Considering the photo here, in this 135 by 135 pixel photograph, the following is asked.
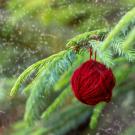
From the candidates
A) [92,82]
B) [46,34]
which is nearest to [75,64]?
[92,82]

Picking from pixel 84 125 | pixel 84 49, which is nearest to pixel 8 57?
pixel 84 125

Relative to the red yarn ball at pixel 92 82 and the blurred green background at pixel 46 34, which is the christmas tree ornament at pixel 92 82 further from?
the blurred green background at pixel 46 34

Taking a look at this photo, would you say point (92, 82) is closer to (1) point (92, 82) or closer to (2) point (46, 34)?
(1) point (92, 82)

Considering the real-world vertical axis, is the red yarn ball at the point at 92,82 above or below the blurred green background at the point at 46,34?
above

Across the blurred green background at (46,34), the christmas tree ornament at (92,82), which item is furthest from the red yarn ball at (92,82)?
the blurred green background at (46,34)

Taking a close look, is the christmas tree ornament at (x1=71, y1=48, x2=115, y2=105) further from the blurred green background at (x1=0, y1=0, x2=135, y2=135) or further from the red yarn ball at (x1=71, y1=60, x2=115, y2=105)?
the blurred green background at (x1=0, y1=0, x2=135, y2=135)

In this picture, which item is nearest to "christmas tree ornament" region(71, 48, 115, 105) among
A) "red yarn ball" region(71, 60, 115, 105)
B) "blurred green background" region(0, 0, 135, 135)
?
"red yarn ball" region(71, 60, 115, 105)

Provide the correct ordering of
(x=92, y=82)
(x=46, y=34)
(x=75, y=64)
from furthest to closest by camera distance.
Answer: (x=46, y=34), (x=75, y=64), (x=92, y=82)

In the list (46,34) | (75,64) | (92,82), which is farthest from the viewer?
(46,34)
